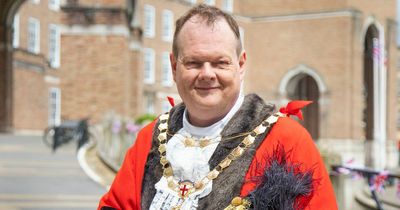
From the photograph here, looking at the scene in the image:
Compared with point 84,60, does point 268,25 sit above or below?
above

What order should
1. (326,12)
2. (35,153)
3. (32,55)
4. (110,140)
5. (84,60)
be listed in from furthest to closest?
(326,12)
(32,55)
(84,60)
(35,153)
(110,140)

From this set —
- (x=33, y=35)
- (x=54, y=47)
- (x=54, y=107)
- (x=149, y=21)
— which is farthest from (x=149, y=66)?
(x=33, y=35)

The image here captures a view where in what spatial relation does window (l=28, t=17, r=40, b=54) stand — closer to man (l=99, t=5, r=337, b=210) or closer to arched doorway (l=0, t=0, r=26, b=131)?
arched doorway (l=0, t=0, r=26, b=131)

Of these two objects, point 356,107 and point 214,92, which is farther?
point 356,107

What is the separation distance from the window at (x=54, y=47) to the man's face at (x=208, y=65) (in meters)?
38.1

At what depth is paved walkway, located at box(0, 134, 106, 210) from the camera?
10.1 m

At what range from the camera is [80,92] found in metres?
21.6

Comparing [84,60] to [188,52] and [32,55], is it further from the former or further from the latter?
[188,52]

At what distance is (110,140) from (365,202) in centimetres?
867

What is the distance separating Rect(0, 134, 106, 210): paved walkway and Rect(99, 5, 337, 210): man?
7.06 metres

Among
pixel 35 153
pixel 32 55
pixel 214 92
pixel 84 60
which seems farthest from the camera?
pixel 32 55

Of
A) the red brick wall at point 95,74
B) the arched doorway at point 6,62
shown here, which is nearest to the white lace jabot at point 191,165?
the red brick wall at point 95,74

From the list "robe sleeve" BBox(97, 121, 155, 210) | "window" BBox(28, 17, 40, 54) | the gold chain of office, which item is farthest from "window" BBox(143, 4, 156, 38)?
the gold chain of office

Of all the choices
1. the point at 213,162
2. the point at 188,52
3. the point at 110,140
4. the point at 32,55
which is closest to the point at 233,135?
the point at 213,162
